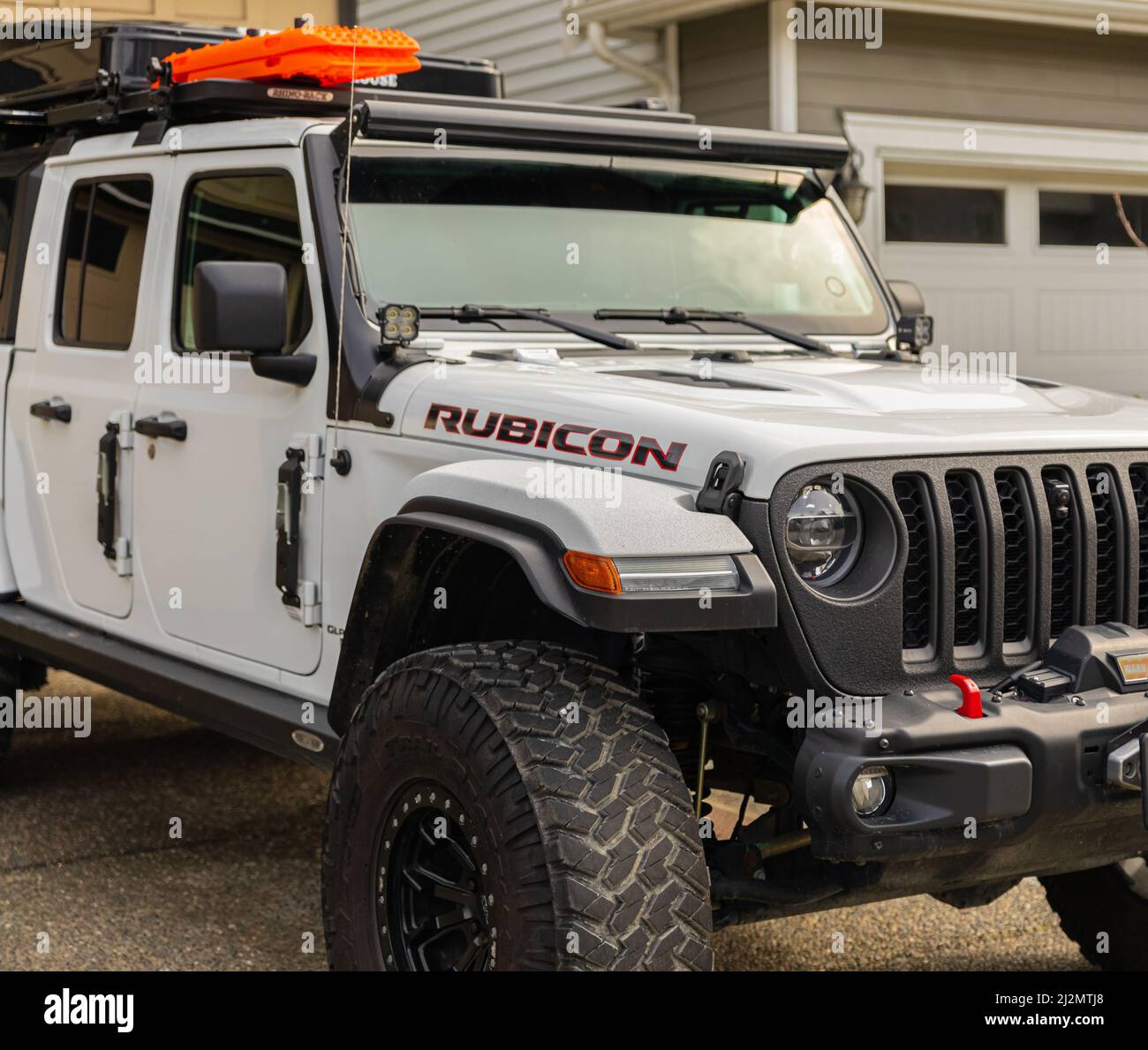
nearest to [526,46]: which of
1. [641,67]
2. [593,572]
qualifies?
[641,67]

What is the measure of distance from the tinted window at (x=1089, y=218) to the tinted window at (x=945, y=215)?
417mm

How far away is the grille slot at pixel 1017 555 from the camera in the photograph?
3.18 meters

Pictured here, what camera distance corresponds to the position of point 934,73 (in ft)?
32.5

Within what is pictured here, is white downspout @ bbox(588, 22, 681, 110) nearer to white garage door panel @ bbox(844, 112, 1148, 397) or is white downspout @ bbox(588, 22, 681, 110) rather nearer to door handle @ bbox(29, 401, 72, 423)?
white garage door panel @ bbox(844, 112, 1148, 397)

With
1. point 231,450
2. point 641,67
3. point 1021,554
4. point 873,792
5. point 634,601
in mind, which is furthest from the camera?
point 641,67

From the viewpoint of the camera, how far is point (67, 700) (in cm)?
722

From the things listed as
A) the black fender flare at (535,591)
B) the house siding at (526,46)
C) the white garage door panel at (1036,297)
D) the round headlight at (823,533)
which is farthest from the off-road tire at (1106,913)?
the house siding at (526,46)

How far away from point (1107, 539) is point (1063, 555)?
12cm

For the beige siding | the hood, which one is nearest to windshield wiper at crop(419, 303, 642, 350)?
the hood

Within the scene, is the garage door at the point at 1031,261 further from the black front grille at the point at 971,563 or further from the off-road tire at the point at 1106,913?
the black front grille at the point at 971,563

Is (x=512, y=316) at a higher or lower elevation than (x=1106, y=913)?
higher

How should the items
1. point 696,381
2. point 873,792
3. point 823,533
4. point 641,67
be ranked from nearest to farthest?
point 873,792 → point 823,533 → point 696,381 → point 641,67

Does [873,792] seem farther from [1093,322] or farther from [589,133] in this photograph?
[1093,322]
